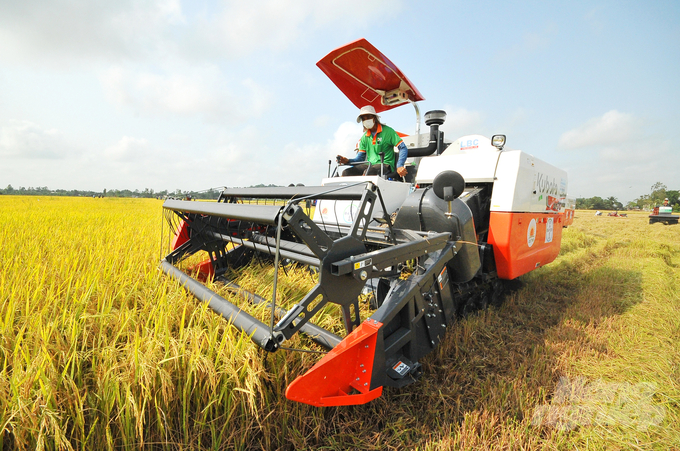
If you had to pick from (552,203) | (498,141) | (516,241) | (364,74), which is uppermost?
(364,74)

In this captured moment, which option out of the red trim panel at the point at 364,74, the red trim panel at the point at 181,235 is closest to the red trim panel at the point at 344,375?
the red trim panel at the point at 181,235

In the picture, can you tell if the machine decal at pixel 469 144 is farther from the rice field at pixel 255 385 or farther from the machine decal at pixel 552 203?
Answer: the rice field at pixel 255 385

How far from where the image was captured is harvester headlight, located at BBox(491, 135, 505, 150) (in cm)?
331

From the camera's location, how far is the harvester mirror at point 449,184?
2.32 metres

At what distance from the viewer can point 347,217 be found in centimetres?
360

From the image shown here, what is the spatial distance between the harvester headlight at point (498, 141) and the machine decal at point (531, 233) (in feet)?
2.96

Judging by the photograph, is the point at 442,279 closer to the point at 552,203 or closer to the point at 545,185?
the point at 545,185

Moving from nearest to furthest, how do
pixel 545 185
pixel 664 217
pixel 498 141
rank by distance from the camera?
pixel 498 141 < pixel 545 185 < pixel 664 217

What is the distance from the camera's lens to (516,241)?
3121 mm

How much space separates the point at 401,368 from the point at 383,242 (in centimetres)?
90

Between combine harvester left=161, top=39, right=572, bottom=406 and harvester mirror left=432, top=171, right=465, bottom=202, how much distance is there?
0.01 metres

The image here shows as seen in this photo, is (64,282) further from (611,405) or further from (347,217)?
(611,405)

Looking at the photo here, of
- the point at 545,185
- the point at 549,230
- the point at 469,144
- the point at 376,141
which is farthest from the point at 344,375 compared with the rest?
the point at 549,230

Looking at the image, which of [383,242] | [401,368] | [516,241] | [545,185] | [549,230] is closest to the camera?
[401,368]
